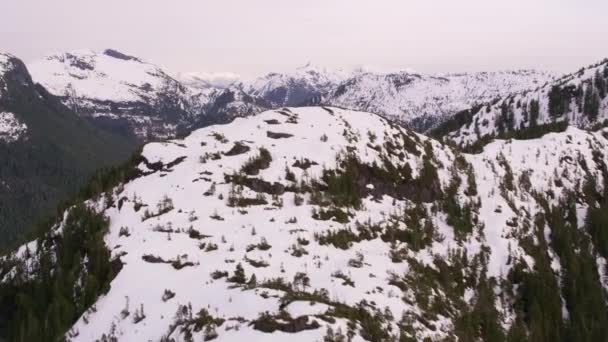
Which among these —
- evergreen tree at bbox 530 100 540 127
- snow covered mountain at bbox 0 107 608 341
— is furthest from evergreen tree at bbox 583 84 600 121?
snow covered mountain at bbox 0 107 608 341

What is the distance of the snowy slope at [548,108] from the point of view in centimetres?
13675

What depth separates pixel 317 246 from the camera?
86.0ft

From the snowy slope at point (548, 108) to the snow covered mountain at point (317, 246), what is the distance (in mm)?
99668

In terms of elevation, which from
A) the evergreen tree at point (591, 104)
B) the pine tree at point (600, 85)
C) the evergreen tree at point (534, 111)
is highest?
the pine tree at point (600, 85)

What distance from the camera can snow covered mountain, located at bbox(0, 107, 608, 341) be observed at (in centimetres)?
1953

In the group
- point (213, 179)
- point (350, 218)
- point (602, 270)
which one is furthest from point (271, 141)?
point (602, 270)

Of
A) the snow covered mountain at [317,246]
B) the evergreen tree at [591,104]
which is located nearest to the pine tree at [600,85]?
the evergreen tree at [591,104]

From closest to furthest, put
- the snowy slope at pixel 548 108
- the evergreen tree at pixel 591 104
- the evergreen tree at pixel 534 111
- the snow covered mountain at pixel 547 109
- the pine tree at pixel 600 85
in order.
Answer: the evergreen tree at pixel 591 104, the snow covered mountain at pixel 547 109, the snowy slope at pixel 548 108, the evergreen tree at pixel 534 111, the pine tree at pixel 600 85

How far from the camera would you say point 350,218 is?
3020 centimetres

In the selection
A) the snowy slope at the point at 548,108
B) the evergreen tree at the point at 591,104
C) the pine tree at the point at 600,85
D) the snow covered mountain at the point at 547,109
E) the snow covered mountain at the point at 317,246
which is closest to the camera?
the snow covered mountain at the point at 317,246

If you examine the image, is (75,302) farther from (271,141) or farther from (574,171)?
(574,171)

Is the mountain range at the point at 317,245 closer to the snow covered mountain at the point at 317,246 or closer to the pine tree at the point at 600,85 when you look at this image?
the snow covered mountain at the point at 317,246

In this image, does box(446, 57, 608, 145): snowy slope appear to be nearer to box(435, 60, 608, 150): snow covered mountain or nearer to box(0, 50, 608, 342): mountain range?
box(435, 60, 608, 150): snow covered mountain

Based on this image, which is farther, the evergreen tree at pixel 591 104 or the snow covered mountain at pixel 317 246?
the evergreen tree at pixel 591 104
